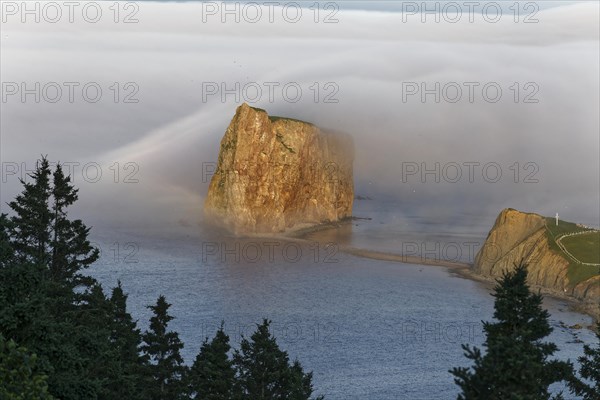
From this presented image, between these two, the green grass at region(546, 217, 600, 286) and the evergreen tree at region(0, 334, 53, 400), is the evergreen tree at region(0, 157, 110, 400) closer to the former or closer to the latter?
the evergreen tree at region(0, 334, 53, 400)

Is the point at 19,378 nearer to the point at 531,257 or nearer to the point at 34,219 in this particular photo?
the point at 34,219

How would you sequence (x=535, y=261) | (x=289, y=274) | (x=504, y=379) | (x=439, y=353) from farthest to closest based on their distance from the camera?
(x=289, y=274) < (x=535, y=261) < (x=439, y=353) < (x=504, y=379)

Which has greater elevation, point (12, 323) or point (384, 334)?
point (12, 323)

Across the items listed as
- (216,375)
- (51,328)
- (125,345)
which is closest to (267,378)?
(216,375)

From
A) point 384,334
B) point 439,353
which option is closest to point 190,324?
point 384,334

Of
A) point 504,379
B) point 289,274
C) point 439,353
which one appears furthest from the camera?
point 289,274

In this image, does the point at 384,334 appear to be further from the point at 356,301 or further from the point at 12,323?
the point at 12,323

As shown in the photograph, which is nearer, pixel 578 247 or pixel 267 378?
pixel 267 378

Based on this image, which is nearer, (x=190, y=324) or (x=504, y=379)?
(x=504, y=379)
